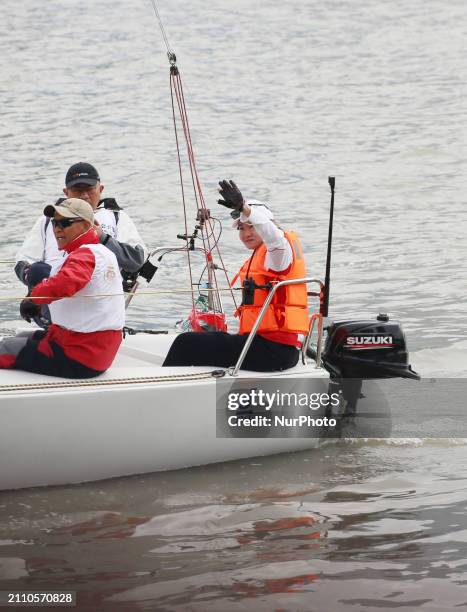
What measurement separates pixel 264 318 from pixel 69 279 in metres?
1.00

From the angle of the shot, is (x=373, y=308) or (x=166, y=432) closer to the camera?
(x=166, y=432)

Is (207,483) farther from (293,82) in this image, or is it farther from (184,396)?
(293,82)

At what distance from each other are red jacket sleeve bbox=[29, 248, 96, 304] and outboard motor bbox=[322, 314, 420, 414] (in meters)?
1.41

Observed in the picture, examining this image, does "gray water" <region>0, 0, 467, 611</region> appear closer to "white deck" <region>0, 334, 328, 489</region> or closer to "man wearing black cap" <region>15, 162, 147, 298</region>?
"white deck" <region>0, 334, 328, 489</region>

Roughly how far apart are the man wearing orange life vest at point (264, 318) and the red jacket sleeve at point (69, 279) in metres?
0.73

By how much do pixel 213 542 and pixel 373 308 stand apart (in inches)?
194

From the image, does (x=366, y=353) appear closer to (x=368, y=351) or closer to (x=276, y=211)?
(x=368, y=351)

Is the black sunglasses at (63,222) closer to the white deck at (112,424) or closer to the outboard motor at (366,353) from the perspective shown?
the white deck at (112,424)

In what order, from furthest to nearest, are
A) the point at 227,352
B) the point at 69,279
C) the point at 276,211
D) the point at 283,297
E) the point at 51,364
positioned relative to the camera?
the point at 276,211 → the point at 227,352 → the point at 283,297 → the point at 51,364 → the point at 69,279

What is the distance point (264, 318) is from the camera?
5160 mm

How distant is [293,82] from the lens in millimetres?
22516

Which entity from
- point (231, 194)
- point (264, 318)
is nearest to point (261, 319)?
point (264, 318)

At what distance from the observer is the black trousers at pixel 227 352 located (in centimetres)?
519

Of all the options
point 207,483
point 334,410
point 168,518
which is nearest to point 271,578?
point 168,518
